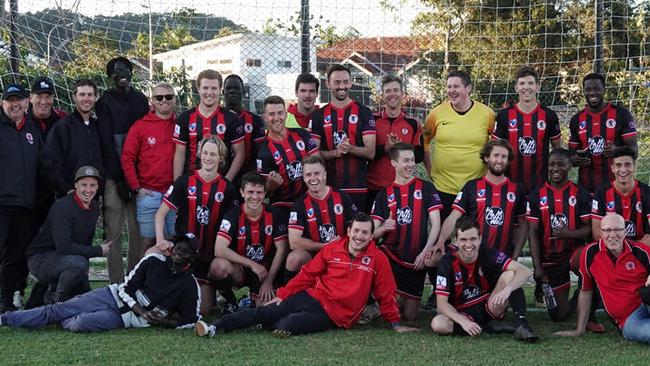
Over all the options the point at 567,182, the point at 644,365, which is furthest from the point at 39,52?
the point at 644,365

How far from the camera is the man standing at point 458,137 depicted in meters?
6.28

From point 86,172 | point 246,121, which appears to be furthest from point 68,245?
point 246,121

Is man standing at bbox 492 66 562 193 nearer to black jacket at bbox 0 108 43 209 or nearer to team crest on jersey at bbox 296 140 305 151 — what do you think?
team crest on jersey at bbox 296 140 305 151

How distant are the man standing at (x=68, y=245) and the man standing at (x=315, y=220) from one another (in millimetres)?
1269

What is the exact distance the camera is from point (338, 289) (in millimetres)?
5488

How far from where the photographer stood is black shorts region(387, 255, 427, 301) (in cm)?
604

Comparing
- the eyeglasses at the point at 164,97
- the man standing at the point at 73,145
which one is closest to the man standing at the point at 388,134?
the eyeglasses at the point at 164,97

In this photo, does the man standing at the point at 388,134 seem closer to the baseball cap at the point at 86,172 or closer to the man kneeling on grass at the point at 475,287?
the man kneeling on grass at the point at 475,287

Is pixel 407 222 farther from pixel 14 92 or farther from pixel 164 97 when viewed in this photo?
pixel 14 92

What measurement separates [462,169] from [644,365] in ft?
7.16

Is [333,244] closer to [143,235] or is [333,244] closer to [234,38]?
[143,235]

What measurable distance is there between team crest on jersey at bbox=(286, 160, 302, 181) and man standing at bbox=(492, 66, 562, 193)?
56.3 inches

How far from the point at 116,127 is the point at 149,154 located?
358mm


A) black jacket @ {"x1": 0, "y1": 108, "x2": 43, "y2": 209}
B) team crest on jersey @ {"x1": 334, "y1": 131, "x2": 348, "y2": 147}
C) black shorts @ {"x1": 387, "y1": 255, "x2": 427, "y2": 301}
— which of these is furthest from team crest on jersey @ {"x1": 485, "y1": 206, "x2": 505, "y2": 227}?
black jacket @ {"x1": 0, "y1": 108, "x2": 43, "y2": 209}
